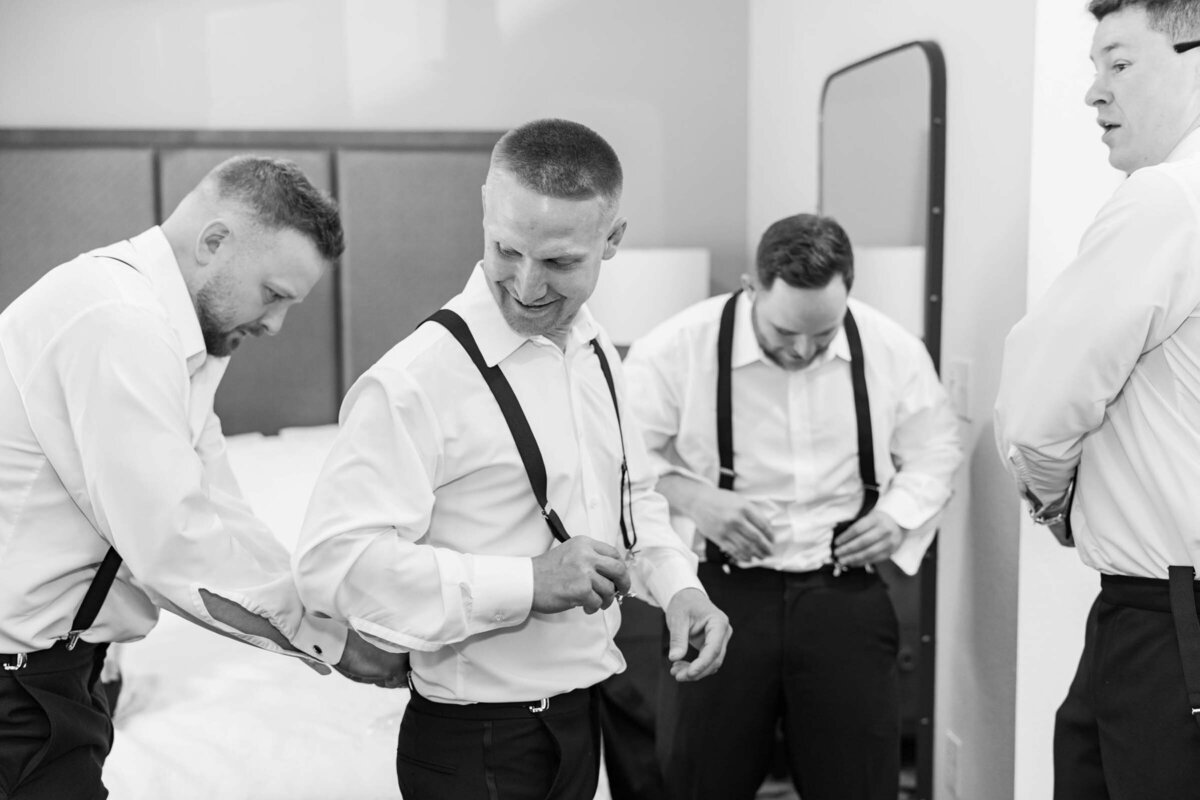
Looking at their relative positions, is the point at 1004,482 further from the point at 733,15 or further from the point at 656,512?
the point at 733,15

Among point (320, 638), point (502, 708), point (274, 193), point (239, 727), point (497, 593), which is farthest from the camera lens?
point (239, 727)

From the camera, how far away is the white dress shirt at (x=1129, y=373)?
Answer: 1458mm

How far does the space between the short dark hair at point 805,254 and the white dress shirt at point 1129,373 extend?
0.64 m

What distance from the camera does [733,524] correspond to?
2229 millimetres

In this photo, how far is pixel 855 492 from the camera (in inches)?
94.3

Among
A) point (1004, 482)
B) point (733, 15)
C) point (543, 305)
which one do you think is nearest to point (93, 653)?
point (543, 305)

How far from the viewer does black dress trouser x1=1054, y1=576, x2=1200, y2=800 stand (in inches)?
58.1

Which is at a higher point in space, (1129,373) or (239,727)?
(1129,373)

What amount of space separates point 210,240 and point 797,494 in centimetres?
122

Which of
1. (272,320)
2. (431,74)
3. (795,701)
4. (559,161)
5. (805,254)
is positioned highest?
(431,74)

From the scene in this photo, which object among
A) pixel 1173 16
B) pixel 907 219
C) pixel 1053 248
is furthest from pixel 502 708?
pixel 907 219

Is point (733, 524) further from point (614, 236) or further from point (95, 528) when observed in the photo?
point (95, 528)

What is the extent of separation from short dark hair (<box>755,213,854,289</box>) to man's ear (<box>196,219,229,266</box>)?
40.2 inches

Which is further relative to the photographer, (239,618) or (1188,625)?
(239,618)
